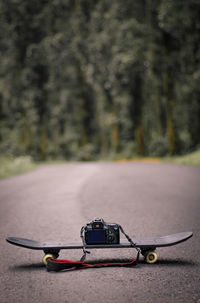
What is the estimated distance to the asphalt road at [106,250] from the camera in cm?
302

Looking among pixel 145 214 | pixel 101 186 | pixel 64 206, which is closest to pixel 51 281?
pixel 145 214

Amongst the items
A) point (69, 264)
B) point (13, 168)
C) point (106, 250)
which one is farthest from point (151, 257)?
point (13, 168)

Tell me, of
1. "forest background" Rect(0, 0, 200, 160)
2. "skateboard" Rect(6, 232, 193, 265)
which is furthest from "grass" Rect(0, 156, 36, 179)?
"skateboard" Rect(6, 232, 193, 265)

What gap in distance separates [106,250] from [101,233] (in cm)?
75

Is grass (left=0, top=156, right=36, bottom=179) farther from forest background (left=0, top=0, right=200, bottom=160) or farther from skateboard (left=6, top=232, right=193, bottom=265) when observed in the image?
skateboard (left=6, top=232, right=193, bottom=265)

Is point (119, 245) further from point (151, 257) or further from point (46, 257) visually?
point (46, 257)

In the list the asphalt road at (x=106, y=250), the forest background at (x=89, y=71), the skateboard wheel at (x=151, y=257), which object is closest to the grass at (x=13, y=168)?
the asphalt road at (x=106, y=250)

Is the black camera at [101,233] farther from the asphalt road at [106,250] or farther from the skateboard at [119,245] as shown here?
the asphalt road at [106,250]

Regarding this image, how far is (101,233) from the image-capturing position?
12.3 feet

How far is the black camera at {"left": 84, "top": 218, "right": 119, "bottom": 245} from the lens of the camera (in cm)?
373

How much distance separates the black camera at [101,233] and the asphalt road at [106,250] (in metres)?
0.32

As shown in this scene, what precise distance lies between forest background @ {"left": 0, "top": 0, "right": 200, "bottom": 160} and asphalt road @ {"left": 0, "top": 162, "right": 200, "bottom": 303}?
17.2 metres

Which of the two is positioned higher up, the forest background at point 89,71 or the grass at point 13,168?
the forest background at point 89,71

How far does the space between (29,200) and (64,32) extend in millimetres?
27042
